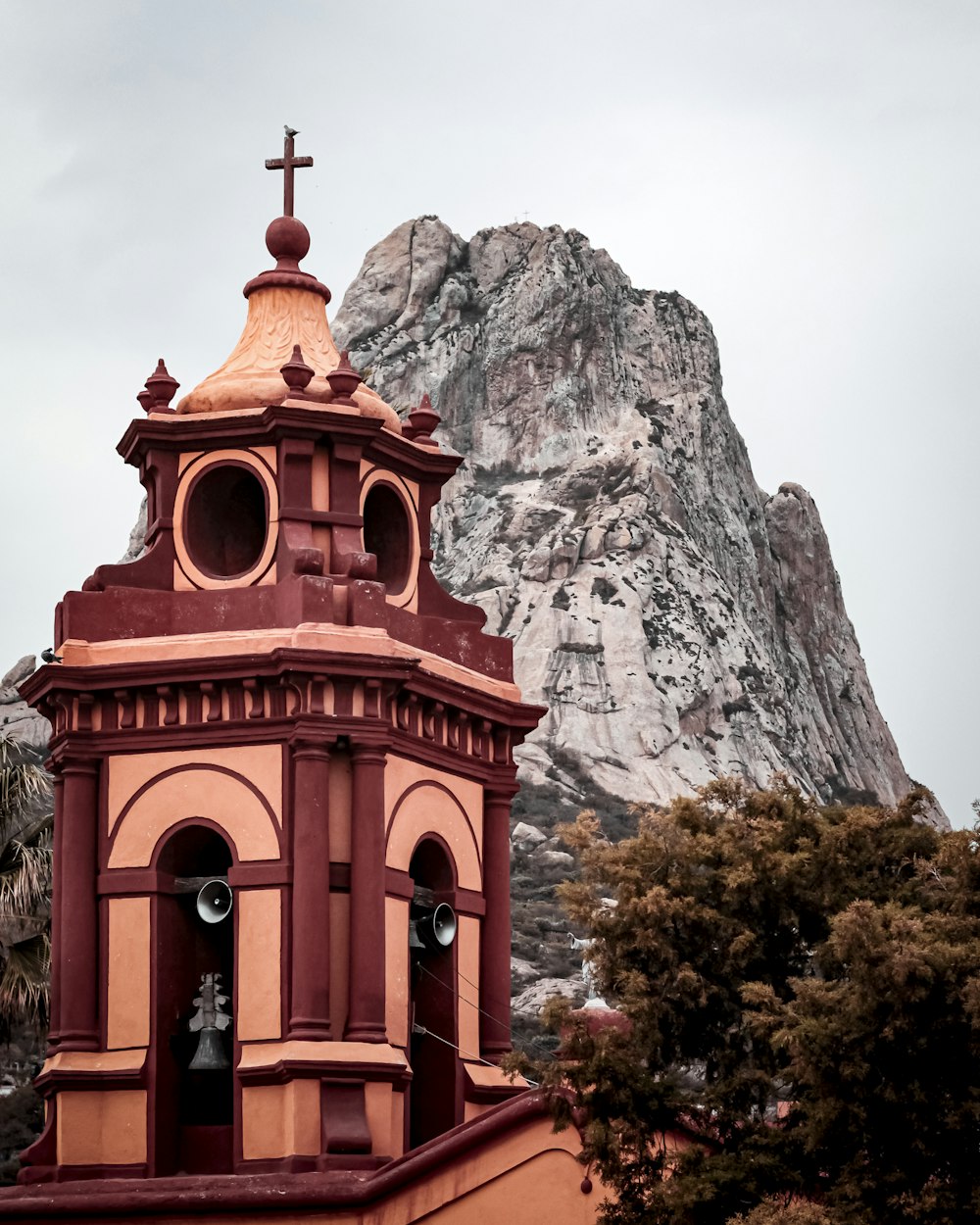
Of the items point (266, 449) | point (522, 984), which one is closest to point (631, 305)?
point (522, 984)

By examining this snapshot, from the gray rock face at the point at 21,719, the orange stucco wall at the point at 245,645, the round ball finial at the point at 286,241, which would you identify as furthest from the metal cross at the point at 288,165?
the gray rock face at the point at 21,719

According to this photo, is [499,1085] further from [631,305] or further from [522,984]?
[631,305]

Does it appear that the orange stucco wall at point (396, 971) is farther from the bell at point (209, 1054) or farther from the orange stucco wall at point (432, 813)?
the bell at point (209, 1054)

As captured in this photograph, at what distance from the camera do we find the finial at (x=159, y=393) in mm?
25078

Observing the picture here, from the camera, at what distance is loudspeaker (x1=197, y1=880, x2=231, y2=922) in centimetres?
2339

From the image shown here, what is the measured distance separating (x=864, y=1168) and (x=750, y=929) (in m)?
2.90

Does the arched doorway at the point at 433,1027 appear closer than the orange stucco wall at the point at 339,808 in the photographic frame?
No

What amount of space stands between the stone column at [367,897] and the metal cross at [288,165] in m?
6.61

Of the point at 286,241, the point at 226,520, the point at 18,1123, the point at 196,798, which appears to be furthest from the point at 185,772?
the point at 18,1123

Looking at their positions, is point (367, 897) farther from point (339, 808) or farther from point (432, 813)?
point (432, 813)

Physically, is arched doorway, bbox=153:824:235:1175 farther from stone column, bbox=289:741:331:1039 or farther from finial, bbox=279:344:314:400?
finial, bbox=279:344:314:400

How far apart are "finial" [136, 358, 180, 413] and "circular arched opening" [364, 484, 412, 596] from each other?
7.15ft

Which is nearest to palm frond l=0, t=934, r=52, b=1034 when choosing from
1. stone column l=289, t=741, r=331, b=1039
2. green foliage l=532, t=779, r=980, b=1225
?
stone column l=289, t=741, r=331, b=1039

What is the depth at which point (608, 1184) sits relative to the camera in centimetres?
2080
